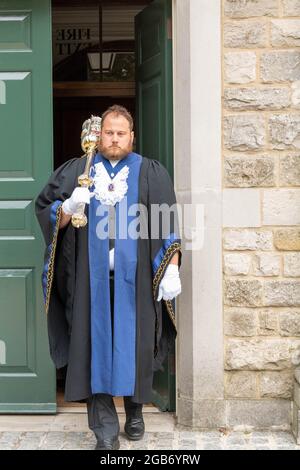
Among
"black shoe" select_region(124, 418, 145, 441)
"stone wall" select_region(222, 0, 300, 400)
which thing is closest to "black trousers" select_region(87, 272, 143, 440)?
"black shoe" select_region(124, 418, 145, 441)

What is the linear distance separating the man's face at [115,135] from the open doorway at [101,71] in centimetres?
69

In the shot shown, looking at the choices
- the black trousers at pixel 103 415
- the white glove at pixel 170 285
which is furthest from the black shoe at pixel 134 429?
the white glove at pixel 170 285

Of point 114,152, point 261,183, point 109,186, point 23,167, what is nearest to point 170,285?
point 109,186

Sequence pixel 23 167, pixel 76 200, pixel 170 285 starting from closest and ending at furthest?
pixel 76 200, pixel 170 285, pixel 23 167

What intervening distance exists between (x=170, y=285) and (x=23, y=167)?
1314mm

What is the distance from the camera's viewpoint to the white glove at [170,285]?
384 cm

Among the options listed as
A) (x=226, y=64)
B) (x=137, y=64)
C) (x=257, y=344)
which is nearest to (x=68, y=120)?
(x=137, y=64)

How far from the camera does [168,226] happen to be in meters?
3.94

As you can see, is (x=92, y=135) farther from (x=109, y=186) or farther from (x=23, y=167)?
(x=23, y=167)

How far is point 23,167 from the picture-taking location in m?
4.50

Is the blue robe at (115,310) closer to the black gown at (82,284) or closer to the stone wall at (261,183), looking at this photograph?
the black gown at (82,284)

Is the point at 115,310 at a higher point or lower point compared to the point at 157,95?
lower

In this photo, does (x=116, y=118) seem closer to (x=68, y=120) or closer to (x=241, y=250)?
(x=241, y=250)

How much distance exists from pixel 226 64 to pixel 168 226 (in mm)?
1045
